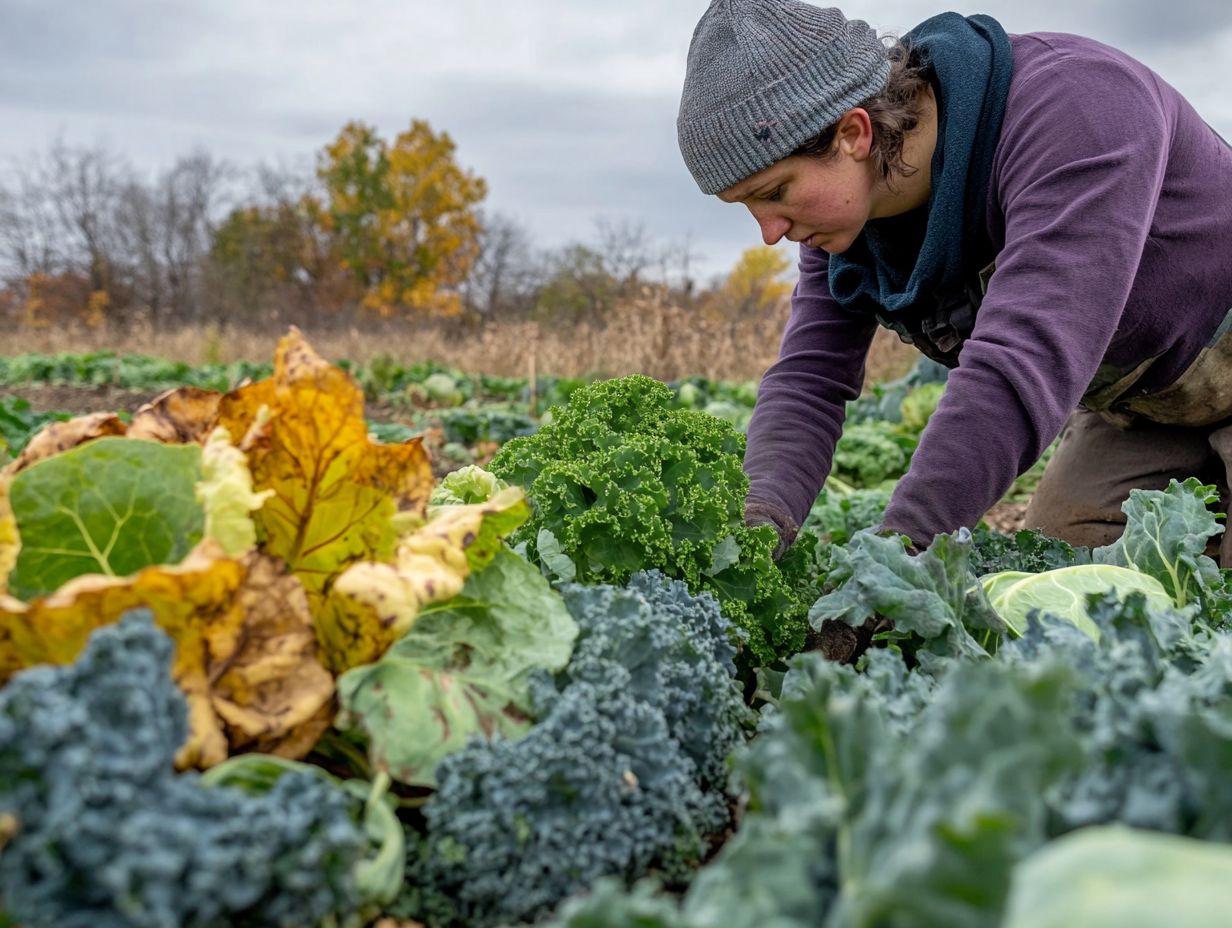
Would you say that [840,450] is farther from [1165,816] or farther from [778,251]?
[778,251]

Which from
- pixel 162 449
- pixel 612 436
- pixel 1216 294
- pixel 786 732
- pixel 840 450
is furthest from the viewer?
pixel 840 450

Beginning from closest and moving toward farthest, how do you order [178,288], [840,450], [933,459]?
[933,459]
[840,450]
[178,288]

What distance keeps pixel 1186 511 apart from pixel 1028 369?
487 mm

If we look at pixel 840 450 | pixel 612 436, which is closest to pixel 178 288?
pixel 840 450

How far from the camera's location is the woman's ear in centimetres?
266

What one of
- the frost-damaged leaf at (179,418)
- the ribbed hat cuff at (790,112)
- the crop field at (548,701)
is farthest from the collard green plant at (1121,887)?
the ribbed hat cuff at (790,112)

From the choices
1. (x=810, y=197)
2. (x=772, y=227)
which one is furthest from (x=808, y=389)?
(x=810, y=197)

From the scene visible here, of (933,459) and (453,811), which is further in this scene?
(933,459)

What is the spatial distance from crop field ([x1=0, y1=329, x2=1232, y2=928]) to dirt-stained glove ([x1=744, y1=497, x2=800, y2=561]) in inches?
12.6

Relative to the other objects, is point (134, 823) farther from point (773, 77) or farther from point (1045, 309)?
point (773, 77)

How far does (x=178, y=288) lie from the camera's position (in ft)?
142

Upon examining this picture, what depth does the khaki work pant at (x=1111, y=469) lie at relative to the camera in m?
3.97

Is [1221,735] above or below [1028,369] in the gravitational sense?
below

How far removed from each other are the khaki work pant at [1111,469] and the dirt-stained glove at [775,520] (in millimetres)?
2126
